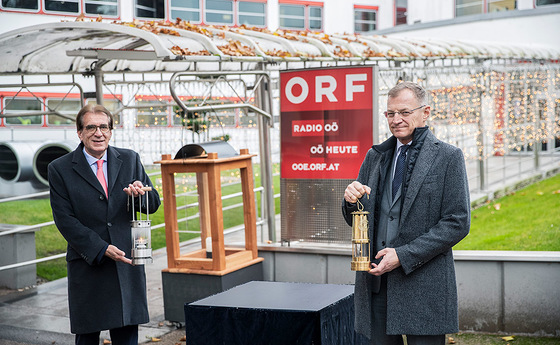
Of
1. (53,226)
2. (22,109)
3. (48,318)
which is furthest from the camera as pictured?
(22,109)

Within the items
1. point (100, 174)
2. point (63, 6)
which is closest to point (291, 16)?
point (63, 6)

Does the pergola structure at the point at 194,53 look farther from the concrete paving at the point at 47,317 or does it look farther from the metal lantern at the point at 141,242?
the metal lantern at the point at 141,242

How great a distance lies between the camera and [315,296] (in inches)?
146

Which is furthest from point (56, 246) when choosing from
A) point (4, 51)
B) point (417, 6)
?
point (417, 6)

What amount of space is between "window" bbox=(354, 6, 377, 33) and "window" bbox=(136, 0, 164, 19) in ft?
33.4

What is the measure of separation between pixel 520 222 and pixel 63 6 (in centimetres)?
1524

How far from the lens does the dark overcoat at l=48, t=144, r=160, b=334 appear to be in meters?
3.92

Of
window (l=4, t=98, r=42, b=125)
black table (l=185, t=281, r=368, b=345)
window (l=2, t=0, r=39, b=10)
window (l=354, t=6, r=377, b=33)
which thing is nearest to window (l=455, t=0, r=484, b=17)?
window (l=354, t=6, r=377, b=33)

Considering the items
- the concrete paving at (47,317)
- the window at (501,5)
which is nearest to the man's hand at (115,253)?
the concrete paving at (47,317)

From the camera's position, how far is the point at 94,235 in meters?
3.89

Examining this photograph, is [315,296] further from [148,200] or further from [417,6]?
[417,6]

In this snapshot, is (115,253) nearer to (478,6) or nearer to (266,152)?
(266,152)

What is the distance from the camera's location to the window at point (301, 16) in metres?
26.8

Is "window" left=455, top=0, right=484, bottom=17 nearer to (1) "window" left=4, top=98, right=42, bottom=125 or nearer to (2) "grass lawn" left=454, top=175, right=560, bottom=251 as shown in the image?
(2) "grass lawn" left=454, top=175, right=560, bottom=251
